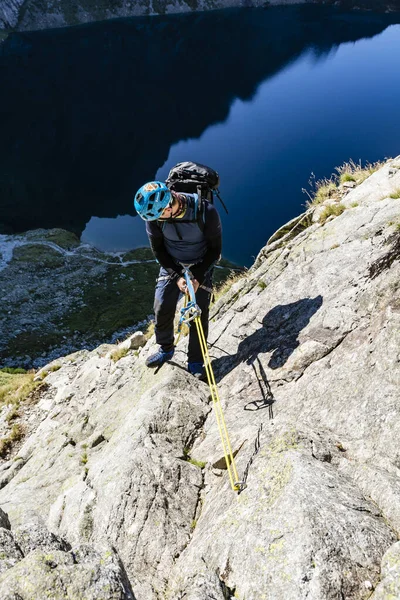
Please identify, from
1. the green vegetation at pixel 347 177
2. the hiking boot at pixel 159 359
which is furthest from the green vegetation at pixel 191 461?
the green vegetation at pixel 347 177

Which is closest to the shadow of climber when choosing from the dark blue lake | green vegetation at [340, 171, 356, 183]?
green vegetation at [340, 171, 356, 183]

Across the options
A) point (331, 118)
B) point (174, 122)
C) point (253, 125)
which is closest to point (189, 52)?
point (174, 122)

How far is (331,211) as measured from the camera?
1352cm

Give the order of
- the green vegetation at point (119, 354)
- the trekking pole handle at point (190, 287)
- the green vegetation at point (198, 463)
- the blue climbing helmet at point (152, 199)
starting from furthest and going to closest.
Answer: the green vegetation at point (119, 354) → the trekking pole handle at point (190, 287) → the blue climbing helmet at point (152, 199) → the green vegetation at point (198, 463)

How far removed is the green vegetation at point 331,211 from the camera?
1322cm

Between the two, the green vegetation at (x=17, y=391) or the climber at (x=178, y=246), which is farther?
the green vegetation at (x=17, y=391)

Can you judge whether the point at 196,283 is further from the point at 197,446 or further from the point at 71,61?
the point at 71,61

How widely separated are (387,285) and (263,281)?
4.70m

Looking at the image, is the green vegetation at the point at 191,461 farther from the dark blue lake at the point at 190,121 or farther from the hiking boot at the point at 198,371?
the dark blue lake at the point at 190,121

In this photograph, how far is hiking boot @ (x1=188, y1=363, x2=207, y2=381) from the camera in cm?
980

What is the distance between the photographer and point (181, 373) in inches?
382

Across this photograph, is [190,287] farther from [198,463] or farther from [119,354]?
[119,354]

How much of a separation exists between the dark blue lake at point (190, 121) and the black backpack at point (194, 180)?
203 ft

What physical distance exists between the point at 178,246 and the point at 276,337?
2.98 meters
